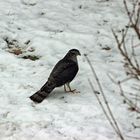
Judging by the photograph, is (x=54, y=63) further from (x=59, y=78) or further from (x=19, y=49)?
(x=59, y=78)

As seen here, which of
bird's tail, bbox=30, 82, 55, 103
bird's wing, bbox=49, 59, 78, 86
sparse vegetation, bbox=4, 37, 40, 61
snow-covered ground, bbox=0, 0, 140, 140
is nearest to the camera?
snow-covered ground, bbox=0, 0, 140, 140

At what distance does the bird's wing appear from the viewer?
638 cm

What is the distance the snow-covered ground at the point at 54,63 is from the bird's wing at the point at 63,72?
250mm

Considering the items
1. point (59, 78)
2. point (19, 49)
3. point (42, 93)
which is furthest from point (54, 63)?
point (42, 93)

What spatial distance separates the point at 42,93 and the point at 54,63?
1202 mm

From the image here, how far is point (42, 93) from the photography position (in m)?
6.23

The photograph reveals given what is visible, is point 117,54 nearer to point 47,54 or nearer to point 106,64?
point 106,64

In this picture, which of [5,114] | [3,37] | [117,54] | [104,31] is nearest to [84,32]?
[104,31]

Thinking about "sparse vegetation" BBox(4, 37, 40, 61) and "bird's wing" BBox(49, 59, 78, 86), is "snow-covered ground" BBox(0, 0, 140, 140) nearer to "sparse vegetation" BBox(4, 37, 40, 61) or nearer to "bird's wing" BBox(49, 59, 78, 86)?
"sparse vegetation" BBox(4, 37, 40, 61)

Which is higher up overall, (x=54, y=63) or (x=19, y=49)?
(x=54, y=63)

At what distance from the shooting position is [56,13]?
919 cm

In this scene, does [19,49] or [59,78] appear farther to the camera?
[19,49]

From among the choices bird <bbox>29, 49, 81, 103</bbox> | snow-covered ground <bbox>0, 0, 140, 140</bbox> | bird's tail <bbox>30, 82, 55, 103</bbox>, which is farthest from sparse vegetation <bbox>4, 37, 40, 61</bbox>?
bird's tail <bbox>30, 82, 55, 103</bbox>

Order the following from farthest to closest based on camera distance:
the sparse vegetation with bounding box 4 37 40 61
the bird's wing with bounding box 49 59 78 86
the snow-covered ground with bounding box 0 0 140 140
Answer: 1. the sparse vegetation with bounding box 4 37 40 61
2. the bird's wing with bounding box 49 59 78 86
3. the snow-covered ground with bounding box 0 0 140 140
